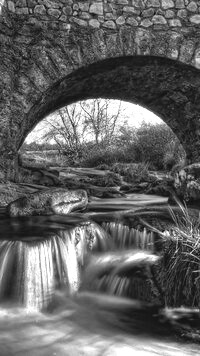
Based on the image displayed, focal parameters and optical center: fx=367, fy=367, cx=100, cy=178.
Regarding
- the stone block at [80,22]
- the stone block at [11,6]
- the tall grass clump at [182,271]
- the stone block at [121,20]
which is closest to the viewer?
the tall grass clump at [182,271]

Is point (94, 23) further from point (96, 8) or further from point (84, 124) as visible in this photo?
point (84, 124)

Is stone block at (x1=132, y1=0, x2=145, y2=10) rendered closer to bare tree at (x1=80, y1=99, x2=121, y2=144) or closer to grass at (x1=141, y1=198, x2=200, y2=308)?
grass at (x1=141, y1=198, x2=200, y2=308)

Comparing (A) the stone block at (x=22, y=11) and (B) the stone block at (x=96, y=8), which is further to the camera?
(B) the stone block at (x=96, y=8)

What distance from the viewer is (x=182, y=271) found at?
3.11m

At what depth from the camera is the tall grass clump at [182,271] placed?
3.03 metres

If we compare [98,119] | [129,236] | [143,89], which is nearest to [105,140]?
[98,119]

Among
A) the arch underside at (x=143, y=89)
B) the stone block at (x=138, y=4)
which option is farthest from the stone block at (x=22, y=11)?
the stone block at (x=138, y=4)

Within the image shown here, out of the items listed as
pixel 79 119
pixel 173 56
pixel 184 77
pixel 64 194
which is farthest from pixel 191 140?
pixel 79 119

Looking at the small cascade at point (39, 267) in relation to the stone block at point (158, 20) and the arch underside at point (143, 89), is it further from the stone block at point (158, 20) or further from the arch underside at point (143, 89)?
the stone block at point (158, 20)

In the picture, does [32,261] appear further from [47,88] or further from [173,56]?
[173,56]

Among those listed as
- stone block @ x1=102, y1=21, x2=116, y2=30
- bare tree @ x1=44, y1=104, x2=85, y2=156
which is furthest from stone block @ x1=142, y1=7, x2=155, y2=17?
bare tree @ x1=44, y1=104, x2=85, y2=156

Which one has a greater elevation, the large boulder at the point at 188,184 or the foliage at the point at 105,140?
the foliage at the point at 105,140

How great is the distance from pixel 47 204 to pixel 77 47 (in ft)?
8.00

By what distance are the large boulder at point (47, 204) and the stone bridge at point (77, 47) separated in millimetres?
851
